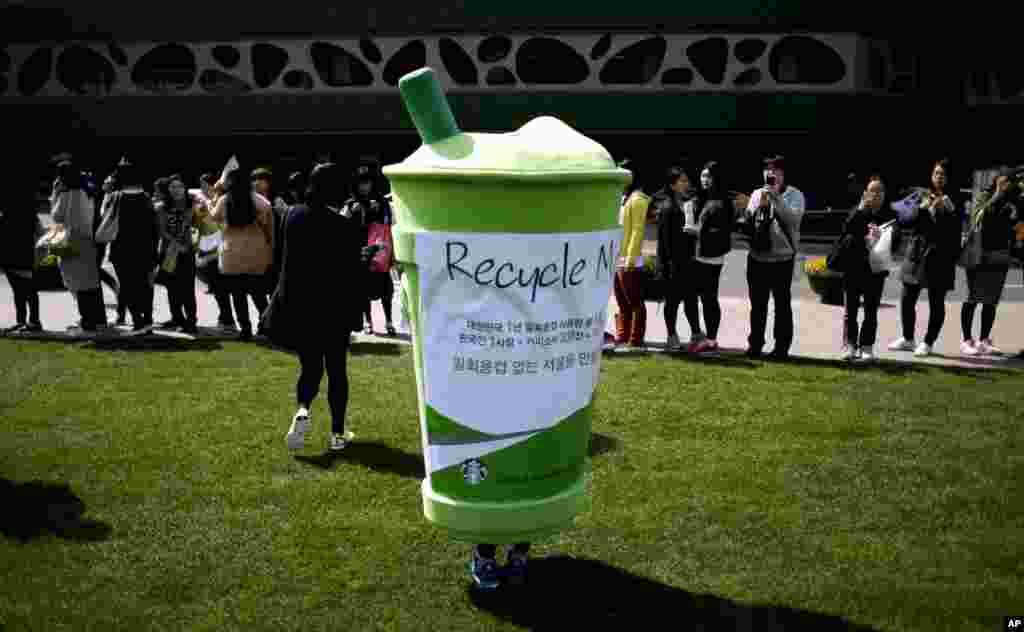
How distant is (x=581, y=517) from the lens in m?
5.75

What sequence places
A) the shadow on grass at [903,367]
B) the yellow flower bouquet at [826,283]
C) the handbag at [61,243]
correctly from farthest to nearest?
the yellow flower bouquet at [826,283], the handbag at [61,243], the shadow on grass at [903,367]

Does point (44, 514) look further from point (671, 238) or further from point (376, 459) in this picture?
point (671, 238)

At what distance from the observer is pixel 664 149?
95.9 feet

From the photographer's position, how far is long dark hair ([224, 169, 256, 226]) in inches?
384

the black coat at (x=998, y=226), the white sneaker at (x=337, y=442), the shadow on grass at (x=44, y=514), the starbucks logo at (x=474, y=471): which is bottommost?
the white sneaker at (x=337, y=442)

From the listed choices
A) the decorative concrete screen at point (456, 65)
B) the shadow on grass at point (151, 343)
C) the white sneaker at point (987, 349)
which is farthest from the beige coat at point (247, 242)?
the decorative concrete screen at point (456, 65)

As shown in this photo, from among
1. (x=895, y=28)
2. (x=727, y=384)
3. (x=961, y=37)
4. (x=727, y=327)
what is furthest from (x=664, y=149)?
(x=727, y=384)

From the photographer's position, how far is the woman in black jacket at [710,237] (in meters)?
9.81

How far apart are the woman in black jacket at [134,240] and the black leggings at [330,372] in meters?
4.59

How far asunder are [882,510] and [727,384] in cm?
307

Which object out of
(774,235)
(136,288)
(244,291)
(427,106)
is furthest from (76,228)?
(427,106)

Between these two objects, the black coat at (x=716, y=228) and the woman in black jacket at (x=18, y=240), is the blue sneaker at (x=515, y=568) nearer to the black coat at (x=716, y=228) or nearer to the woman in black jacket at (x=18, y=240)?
the black coat at (x=716, y=228)

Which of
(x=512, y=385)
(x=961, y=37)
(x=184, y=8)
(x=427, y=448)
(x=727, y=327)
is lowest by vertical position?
(x=727, y=327)

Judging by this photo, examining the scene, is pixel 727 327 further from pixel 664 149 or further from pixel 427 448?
pixel 664 149
